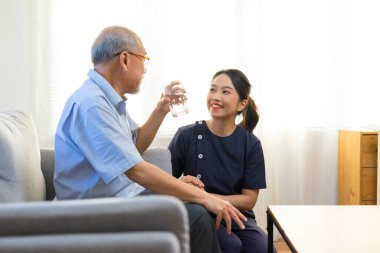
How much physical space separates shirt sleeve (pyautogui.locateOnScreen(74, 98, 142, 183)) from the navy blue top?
2.40 ft

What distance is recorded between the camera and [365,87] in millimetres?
2904

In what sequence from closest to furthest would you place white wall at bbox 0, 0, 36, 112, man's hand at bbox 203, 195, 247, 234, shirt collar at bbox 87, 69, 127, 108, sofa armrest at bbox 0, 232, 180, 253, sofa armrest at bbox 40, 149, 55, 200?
sofa armrest at bbox 0, 232, 180, 253 → man's hand at bbox 203, 195, 247, 234 → shirt collar at bbox 87, 69, 127, 108 → sofa armrest at bbox 40, 149, 55, 200 → white wall at bbox 0, 0, 36, 112

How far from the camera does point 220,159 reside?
1915mm

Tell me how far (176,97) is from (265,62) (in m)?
1.25

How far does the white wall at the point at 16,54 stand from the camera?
2.79m

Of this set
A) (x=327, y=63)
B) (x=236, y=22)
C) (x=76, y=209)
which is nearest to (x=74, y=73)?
(x=236, y=22)

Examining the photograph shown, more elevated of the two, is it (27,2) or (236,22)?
(27,2)

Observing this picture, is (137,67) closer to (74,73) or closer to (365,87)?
(74,73)

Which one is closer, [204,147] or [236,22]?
[204,147]

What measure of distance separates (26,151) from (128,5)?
1692 millimetres

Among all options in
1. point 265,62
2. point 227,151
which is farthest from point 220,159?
point 265,62

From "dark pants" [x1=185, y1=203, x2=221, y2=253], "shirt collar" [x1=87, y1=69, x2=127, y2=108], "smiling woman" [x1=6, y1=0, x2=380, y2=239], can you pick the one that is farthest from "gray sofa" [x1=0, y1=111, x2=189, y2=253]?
"smiling woman" [x1=6, y1=0, x2=380, y2=239]

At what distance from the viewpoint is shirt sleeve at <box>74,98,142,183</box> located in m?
1.19

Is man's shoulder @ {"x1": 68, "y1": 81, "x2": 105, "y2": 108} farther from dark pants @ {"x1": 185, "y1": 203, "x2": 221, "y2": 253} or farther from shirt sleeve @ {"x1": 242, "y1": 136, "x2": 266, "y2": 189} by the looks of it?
shirt sleeve @ {"x1": 242, "y1": 136, "x2": 266, "y2": 189}
